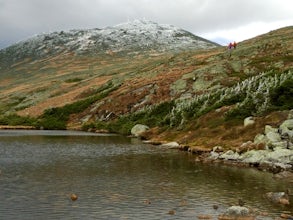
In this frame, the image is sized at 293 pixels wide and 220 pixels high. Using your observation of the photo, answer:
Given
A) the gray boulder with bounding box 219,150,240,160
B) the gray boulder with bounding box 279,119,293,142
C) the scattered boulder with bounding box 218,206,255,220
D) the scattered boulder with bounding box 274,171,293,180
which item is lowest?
the scattered boulder with bounding box 218,206,255,220

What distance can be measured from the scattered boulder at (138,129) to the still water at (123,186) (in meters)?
31.8

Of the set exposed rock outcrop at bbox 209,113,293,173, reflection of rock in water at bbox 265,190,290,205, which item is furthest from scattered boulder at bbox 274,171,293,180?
reflection of rock in water at bbox 265,190,290,205

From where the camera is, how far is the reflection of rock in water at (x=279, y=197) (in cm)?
4388

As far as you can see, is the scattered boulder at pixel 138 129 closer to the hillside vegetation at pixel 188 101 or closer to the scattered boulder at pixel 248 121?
the hillside vegetation at pixel 188 101

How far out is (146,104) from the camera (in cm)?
13700

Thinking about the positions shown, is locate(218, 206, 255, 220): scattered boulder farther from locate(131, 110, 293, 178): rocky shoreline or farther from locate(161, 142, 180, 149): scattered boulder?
locate(161, 142, 180, 149): scattered boulder

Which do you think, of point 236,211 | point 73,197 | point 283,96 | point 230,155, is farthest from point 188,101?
point 236,211

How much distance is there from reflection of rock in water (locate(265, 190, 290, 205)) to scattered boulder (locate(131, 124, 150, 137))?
66281 millimetres

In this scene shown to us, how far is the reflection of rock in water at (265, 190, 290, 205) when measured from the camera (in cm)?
4388

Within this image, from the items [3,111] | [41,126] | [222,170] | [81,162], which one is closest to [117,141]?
[81,162]

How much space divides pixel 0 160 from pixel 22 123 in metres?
86.4

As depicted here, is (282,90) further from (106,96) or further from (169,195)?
(106,96)

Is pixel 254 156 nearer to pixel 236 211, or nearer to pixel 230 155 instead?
pixel 230 155

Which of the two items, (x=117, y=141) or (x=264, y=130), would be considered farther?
(x=117, y=141)
